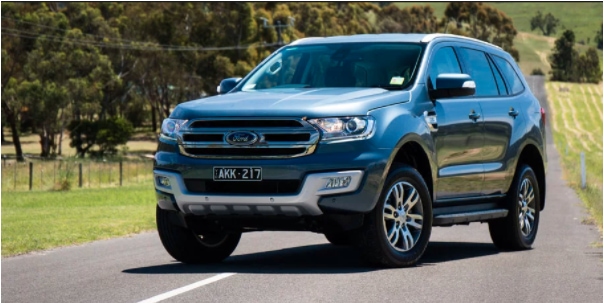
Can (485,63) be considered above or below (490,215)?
above

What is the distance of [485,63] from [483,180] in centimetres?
144

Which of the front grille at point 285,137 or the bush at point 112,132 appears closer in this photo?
the front grille at point 285,137

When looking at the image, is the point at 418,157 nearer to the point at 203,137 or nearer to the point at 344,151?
the point at 344,151

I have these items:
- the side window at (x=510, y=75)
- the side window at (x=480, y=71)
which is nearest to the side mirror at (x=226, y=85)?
the side window at (x=480, y=71)

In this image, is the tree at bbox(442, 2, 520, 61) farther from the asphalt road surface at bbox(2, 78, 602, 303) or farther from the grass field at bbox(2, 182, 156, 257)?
the asphalt road surface at bbox(2, 78, 602, 303)

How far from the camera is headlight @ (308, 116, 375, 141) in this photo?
376 inches

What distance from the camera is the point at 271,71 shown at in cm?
1145

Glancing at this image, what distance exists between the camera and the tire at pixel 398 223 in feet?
32.0

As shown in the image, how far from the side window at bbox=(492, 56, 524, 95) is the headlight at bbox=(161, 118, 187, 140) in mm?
4212

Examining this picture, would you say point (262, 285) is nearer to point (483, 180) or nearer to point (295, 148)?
point (295, 148)

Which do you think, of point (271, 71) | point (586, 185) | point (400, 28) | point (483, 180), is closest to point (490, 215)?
point (483, 180)

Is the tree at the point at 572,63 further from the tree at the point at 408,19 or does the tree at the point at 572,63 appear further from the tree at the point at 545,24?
the tree at the point at 545,24

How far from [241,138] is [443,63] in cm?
266

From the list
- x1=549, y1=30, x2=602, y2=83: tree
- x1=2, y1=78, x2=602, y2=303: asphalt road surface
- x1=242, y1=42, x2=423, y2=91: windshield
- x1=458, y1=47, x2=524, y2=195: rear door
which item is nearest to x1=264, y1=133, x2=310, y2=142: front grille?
x1=2, y1=78, x2=602, y2=303: asphalt road surface
